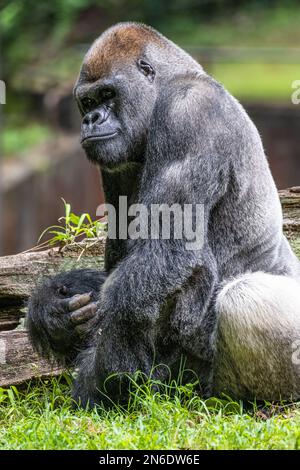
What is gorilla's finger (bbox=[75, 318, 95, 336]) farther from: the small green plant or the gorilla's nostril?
the gorilla's nostril

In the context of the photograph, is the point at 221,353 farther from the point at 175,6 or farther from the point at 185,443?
the point at 175,6

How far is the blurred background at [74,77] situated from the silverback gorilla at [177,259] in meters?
7.78

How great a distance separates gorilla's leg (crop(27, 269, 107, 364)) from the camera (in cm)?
519

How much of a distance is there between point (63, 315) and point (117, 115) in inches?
45.7

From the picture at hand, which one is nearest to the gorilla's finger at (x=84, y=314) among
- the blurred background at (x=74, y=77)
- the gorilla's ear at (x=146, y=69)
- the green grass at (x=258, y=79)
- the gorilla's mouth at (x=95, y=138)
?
the gorilla's mouth at (x=95, y=138)

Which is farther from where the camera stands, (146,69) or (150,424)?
(146,69)

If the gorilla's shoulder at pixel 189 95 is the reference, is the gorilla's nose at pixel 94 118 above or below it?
below

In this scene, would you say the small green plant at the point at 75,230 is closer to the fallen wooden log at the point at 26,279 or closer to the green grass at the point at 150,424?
the fallen wooden log at the point at 26,279

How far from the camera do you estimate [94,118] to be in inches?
196

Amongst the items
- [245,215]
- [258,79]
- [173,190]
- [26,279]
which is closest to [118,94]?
[173,190]

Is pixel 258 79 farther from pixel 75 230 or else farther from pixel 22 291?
pixel 22 291

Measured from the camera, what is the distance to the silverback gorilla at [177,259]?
4.78 metres

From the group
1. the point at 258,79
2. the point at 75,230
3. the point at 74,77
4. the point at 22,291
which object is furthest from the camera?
the point at 258,79

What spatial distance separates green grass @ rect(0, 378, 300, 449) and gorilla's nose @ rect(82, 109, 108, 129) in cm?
144
